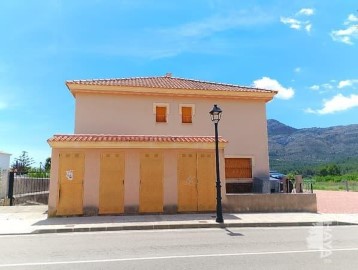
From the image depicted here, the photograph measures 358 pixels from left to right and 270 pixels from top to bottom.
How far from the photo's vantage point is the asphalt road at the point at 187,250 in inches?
255

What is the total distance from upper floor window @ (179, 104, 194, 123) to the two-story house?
0.20ft

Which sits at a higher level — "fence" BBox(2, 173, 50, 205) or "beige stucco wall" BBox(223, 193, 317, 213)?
"fence" BBox(2, 173, 50, 205)

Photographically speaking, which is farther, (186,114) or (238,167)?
(186,114)

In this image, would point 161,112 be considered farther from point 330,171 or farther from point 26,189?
point 330,171

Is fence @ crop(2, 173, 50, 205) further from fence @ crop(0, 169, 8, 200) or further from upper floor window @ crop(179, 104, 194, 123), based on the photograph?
upper floor window @ crop(179, 104, 194, 123)

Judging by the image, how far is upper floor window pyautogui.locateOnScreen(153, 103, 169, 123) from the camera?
65.6 ft

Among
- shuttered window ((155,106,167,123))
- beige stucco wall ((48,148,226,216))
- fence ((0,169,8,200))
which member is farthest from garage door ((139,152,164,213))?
fence ((0,169,8,200))

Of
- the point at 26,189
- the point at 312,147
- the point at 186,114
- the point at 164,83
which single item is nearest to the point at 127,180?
the point at 186,114

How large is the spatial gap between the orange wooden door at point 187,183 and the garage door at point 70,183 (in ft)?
14.1

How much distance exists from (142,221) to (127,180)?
261 centimetres

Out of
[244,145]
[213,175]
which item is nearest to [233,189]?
[244,145]

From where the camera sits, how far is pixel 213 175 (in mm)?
15344

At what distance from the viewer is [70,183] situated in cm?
1402

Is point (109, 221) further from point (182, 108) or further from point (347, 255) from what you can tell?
point (182, 108)
